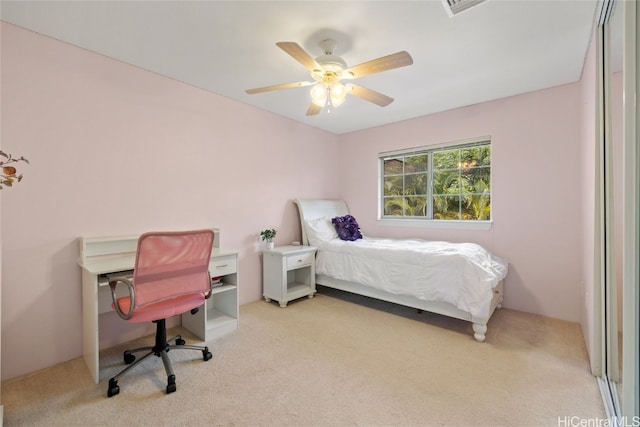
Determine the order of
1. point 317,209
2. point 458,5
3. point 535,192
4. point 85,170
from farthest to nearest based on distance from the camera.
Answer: point 317,209 → point 535,192 → point 85,170 → point 458,5

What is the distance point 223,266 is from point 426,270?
1929 mm

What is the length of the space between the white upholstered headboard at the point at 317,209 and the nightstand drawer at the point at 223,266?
1.32m

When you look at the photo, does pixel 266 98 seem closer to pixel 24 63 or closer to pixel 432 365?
pixel 24 63

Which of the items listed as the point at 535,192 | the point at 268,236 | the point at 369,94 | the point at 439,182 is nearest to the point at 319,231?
the point at 268,236

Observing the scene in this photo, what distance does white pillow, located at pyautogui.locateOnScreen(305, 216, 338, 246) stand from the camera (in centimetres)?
373

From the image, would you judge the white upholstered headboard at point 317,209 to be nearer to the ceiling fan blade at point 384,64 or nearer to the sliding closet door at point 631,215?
the ceiling fan blade at point 384,64

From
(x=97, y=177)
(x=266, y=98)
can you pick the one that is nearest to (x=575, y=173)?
(x=266, y=98)

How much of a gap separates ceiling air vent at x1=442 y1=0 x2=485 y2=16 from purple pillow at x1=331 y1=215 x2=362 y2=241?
257cm

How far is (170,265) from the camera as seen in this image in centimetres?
187

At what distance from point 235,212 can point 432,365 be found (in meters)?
2.47

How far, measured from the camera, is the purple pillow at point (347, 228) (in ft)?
12.4

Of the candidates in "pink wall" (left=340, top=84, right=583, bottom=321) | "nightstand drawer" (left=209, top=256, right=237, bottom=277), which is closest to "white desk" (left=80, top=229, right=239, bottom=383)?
"nightstand drawer" (left=209, top=256, right=237, bottom=277)

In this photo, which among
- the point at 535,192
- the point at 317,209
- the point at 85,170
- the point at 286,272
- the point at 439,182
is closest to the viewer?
the point at 85,170

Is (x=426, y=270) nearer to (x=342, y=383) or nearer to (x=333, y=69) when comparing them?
(x=342, y=383)
